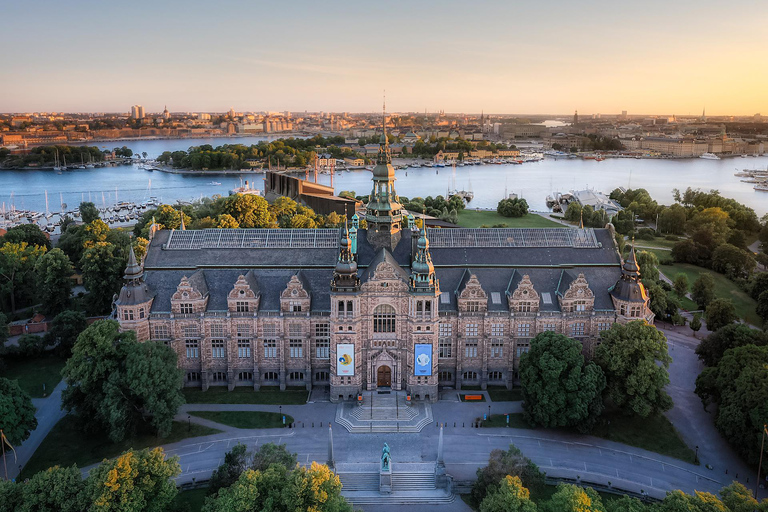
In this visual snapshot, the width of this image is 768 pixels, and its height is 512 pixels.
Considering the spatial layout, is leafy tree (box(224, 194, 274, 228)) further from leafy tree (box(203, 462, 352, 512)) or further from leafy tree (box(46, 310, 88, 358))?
leafy tree (box(203, 462, 352, 512))

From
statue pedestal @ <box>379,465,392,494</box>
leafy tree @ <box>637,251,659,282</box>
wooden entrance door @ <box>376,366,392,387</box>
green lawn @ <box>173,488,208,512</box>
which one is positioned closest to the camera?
green lawn @ <box>173,488,208,512</box>

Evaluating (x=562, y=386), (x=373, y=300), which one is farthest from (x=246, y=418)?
(x=562, y=386)

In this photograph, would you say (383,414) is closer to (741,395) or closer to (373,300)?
(373,300)

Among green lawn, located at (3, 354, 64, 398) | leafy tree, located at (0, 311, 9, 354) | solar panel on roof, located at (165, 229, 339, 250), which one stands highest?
solar panel on roof, located at (165, 229, 339, 250)

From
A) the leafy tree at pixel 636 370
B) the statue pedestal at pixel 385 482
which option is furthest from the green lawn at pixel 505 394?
the statue pedestal at pixel 385 482

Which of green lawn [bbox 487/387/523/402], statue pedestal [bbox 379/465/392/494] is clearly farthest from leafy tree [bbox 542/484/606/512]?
green lawn [bbox 487/387/523/402]

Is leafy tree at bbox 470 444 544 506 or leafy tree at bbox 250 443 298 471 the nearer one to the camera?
leafy tree at bbox 250 443 298 471
